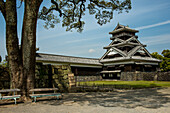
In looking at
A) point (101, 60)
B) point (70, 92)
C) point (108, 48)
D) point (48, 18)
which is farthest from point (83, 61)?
point (70, 92)

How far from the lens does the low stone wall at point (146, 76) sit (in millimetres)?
28891

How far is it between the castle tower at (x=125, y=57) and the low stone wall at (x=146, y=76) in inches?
65.4

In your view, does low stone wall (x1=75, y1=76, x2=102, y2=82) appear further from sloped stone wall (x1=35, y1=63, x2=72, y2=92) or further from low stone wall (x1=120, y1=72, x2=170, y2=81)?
sloped stone wall (x1=35, y1=63, x2=72, y2=92)

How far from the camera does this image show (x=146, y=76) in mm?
31094

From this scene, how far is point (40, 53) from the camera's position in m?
32.4

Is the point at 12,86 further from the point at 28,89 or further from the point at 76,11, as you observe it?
the point at 76,11

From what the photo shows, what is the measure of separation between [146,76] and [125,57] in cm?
601

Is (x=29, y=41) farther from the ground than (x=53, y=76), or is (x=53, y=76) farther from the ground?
(x=29, y=41)

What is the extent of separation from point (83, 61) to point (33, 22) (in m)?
27.9

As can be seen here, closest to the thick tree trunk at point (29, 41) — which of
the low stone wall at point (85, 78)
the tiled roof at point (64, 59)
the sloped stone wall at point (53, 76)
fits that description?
the sloped stone wall at point (53, 76)

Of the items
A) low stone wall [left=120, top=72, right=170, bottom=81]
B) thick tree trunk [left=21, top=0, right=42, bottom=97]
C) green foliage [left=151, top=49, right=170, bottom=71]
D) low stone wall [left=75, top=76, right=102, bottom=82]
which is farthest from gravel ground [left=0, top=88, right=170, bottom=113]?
green foliage [left=151, top=49, right=170, bottom=71]

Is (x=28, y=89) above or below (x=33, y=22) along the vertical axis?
below

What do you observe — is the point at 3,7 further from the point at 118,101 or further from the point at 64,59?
the point at 64,59

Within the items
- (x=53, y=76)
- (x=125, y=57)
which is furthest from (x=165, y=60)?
(x=53, y=76)
